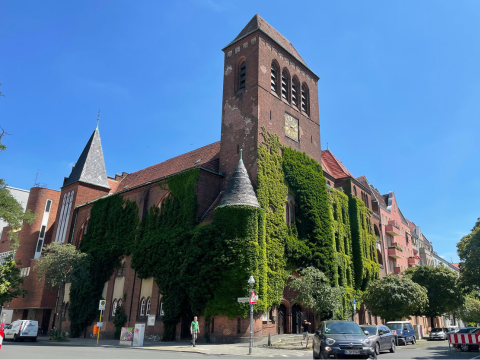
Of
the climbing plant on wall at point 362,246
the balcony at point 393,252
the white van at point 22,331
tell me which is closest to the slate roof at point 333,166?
the climbing plant on wall at point 362,246

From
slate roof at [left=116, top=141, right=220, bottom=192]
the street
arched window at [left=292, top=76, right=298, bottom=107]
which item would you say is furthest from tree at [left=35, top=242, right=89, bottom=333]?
arched window at [left=292, top=76, right=298, bottom=107]

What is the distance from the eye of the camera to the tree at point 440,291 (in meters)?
44.4

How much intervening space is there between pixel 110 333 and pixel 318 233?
18.9 meters

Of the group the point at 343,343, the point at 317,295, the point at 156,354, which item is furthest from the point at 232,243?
the point at 343,343

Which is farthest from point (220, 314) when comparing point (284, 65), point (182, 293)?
point (284, 65)

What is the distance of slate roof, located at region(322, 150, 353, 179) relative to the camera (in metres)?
46.3

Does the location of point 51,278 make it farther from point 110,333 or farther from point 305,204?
point 305,204

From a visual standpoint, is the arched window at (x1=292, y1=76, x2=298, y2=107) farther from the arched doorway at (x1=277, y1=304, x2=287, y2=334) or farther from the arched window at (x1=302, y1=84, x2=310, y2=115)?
the arched doorway at (x1=277, y1=304, x2=287, y2=334)

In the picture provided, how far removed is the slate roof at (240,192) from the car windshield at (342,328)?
14.0 meters

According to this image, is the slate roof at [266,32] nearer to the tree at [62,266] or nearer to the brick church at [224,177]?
the brick church at [224,177]

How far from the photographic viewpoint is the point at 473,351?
23.3 meters

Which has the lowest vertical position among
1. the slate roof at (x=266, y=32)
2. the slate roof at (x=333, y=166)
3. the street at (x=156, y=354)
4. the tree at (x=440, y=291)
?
the street at (x=156, y=354)

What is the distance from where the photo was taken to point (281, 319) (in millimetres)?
29938

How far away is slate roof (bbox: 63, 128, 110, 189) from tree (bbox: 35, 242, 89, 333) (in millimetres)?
12848
